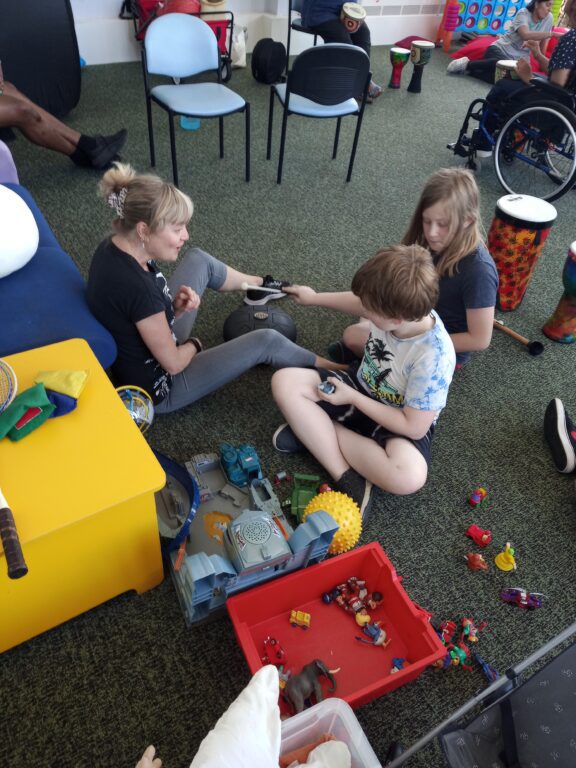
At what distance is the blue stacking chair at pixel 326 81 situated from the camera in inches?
95.8

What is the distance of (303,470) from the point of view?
159 centimetres

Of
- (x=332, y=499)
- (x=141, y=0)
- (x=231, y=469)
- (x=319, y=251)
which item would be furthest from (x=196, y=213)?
(x=141, y=0)

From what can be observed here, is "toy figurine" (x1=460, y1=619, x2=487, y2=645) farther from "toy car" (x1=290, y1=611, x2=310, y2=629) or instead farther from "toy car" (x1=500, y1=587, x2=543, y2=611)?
"toy car" (x1=290, y1=611, x2=310, y2=629)

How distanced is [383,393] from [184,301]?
65 cm

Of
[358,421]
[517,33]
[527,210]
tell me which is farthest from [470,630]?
[517,33]

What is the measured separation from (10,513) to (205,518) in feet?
1.90

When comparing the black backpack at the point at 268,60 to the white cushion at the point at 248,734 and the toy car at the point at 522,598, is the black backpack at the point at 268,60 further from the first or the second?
the white cushion at the point at 248,734

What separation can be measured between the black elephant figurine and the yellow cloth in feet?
2.37

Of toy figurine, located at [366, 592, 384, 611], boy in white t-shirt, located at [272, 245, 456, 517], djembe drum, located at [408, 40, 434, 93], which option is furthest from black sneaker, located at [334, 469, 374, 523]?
djembe drum, located at [408, 40, 434, 93]

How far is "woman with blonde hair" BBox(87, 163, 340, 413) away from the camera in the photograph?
1.29 meters

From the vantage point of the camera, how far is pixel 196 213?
266 cm

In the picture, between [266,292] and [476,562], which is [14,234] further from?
[476,562]

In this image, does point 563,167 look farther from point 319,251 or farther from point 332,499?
point 332,499

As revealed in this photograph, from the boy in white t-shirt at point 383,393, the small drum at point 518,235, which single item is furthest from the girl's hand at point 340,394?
the small drum at point 518,235
